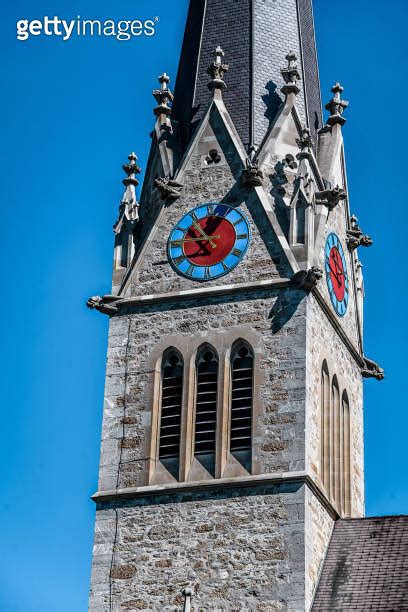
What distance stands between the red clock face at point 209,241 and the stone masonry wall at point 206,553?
18.0ft

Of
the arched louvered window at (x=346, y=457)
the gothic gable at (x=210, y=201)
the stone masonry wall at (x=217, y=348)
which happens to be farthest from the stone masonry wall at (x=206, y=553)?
the gothic gable at (x=210, y=201)

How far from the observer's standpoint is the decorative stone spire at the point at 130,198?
144 feet

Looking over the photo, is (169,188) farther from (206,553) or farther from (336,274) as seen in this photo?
(206,553)

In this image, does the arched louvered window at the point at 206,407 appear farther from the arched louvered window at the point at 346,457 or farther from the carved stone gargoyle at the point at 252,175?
→ the carved stone gargoyle at the point at 252,175

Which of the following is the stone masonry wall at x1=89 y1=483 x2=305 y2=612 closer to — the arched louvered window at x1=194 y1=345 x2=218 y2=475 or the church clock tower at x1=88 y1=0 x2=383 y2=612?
the church clock tower at x1=88 y1=0 x2=383 y2=612

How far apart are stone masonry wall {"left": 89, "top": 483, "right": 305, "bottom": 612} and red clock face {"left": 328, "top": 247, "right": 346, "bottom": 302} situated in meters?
6.19

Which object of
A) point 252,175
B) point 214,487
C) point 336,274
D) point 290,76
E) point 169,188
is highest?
point 290,76

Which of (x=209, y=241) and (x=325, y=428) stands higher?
(x=209, y=241)

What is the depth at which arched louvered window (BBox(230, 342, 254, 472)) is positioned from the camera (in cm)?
3997

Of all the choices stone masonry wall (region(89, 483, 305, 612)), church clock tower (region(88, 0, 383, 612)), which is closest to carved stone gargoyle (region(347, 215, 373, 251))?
church clock tower (region(88, 0, 383, 612))

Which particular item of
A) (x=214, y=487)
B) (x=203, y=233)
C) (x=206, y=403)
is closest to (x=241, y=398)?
(x=206, y=403)

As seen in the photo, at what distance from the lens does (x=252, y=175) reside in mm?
42469

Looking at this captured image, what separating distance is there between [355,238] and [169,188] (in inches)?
192

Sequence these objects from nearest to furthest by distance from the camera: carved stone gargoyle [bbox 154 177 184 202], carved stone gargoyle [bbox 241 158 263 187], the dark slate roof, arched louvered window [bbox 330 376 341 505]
→ the dark slate roof < arched louvered window [bbox 330 376 341 505] < carved stone gargoyle [bbox 241 158 263 187] < carved stone gargoyle [bbox 154 177 184 202]
